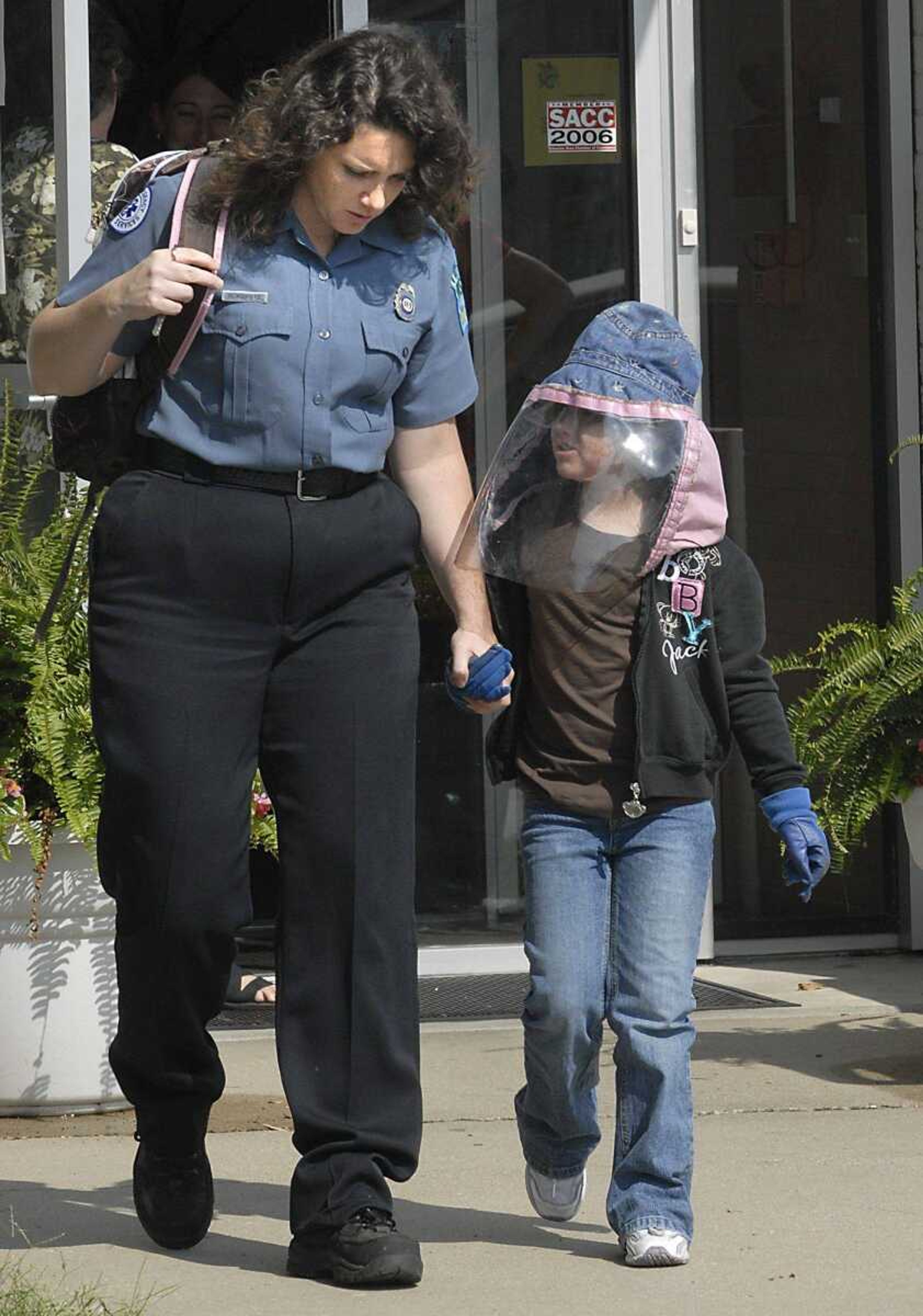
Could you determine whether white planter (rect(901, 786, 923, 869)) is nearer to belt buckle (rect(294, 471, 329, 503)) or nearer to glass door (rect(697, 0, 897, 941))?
glass door (rect(697, 0, 897, 941))

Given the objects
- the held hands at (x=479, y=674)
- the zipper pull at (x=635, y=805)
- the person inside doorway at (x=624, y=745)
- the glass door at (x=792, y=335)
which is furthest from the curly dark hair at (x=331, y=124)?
the glass door at (x=792, y=335)

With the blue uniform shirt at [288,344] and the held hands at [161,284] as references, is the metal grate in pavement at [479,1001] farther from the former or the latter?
the held hands at [161,284]

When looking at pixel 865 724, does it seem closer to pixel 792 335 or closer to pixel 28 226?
pixel 792 335

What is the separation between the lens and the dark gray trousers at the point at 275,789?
3480 millimetres

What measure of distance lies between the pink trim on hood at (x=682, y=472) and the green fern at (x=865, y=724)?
3.34ft

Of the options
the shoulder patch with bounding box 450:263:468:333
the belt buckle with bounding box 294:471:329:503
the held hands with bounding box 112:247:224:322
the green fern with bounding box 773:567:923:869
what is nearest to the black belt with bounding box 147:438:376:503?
the belt buckle with bounding box 294:471:329:503

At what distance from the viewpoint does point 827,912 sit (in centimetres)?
655

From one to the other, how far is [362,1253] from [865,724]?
179cm

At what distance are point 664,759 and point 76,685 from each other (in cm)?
141

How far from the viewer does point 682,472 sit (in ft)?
12.2

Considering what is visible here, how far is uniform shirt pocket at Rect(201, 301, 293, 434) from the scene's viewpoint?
3.42 m

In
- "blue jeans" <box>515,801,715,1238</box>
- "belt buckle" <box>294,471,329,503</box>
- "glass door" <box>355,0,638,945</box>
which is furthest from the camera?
"glass door" <box>355,0,638,945</box>

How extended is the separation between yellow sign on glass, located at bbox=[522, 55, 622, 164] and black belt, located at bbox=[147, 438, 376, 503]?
9.65 ft

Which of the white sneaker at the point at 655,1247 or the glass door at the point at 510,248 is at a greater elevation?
the glass door at the point at 510,248
